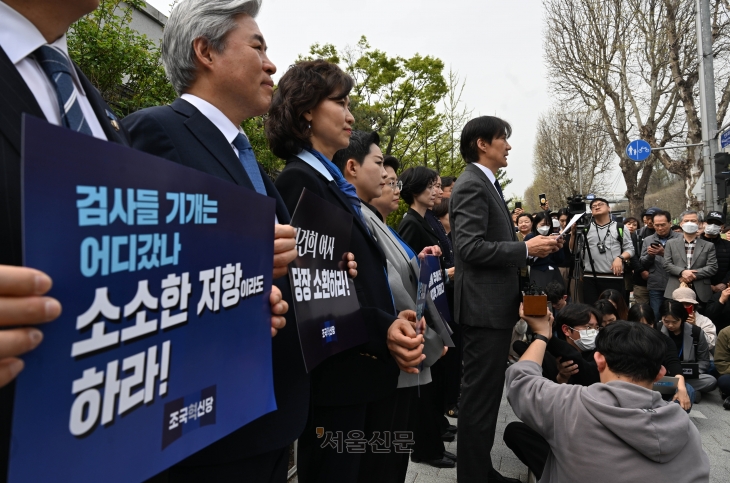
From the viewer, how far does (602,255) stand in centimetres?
687

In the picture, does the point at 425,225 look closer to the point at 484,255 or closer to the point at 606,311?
the point at 484,255

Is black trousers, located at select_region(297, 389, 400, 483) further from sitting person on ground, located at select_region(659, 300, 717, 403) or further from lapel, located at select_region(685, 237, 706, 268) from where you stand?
lapel, located at select_region(685, 237, 706, 268)

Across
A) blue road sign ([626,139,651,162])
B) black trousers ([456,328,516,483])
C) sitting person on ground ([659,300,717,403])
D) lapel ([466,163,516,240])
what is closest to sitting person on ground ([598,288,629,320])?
sitting person on ground ([659,300,717,403])

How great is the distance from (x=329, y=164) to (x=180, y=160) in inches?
33.8

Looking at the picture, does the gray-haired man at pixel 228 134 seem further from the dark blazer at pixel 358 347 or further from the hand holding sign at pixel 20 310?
the hand holding sign at pixel 20 310

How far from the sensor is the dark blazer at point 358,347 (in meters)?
1.80

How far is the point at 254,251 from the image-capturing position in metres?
1.06

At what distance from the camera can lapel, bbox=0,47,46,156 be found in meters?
0.74

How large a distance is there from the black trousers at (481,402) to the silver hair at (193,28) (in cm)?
205

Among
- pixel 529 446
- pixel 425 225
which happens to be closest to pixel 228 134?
pixel 529 446

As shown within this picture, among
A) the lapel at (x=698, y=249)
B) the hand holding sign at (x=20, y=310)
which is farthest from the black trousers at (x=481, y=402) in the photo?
the lapel at (x=698, y=249)

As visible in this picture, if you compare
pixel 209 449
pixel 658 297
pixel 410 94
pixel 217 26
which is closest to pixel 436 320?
pixel 209 449

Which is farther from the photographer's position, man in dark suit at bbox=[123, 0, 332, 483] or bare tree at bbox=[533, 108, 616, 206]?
bare tree at bbox=[533, 108, 616, 206]

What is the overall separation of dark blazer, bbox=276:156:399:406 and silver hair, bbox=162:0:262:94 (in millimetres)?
476
